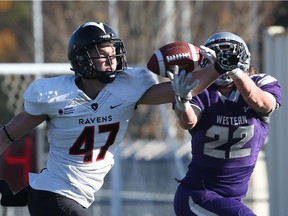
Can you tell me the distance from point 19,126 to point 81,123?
359mm

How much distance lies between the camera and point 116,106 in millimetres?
5242

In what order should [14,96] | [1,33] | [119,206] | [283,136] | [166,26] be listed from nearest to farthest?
[283,136], [119,206], [14,96], [166,26], [1,33]

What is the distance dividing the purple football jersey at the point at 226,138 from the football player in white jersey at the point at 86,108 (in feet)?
0.90

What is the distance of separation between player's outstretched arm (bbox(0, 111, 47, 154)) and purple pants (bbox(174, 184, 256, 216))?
88 centimetres

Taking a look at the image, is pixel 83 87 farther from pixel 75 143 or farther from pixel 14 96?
pixel 14 96

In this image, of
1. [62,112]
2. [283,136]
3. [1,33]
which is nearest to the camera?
[62,112]

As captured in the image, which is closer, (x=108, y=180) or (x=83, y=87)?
(x=83, y=87)

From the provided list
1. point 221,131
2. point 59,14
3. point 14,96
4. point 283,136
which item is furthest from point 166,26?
point 221,131

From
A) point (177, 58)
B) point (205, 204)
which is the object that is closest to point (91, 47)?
point (177, 58)

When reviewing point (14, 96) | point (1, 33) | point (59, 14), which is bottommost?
point (1, 33)

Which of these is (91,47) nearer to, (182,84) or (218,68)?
(182,84)

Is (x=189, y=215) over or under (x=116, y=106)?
under

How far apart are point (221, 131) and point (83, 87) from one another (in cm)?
78

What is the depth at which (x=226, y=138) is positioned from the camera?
5332mm
